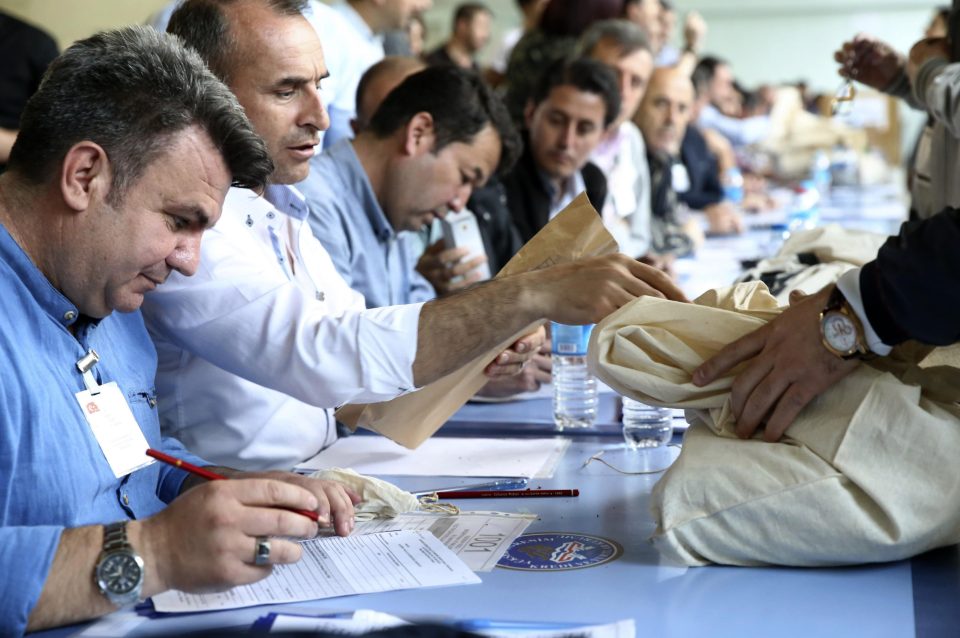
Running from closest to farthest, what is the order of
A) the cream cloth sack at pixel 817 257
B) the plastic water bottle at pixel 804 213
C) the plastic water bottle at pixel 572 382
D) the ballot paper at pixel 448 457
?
the ballot paper at pixel 448 457 → the plastic water bottle at pixel 572 382 → the cream cloth sack at pixel 817 257 → the plastic water bottle at pixel 804 213

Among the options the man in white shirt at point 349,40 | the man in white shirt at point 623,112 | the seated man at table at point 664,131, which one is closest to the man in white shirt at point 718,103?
the seated man at table at point 664,131

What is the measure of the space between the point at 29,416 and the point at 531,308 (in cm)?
65

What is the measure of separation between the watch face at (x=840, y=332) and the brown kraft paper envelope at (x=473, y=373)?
416 mm

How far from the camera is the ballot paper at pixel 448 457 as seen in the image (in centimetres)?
172

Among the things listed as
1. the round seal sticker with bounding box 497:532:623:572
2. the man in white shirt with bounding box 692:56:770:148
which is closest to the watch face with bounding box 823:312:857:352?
the round seal sticker with bounding box 497:532:623:572

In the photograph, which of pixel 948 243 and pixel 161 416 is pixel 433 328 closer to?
pixel 161 416

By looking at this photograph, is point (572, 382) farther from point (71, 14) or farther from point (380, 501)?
point (71, 14)

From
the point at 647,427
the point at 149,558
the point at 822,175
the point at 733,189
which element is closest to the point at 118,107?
the point at 149,558

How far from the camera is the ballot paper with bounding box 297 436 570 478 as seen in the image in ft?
5.65

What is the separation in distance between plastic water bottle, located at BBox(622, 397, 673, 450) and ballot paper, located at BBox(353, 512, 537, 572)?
1.53 feet

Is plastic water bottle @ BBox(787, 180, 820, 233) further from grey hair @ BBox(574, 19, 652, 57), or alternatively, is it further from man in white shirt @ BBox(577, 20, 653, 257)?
grey hair @ BBox(574, 19, 652, 57)

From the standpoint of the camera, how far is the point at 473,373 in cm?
169

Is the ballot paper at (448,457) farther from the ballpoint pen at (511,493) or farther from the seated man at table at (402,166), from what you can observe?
the seated man at table at (402,166)

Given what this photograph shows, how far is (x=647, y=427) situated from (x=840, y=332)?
0.65m
